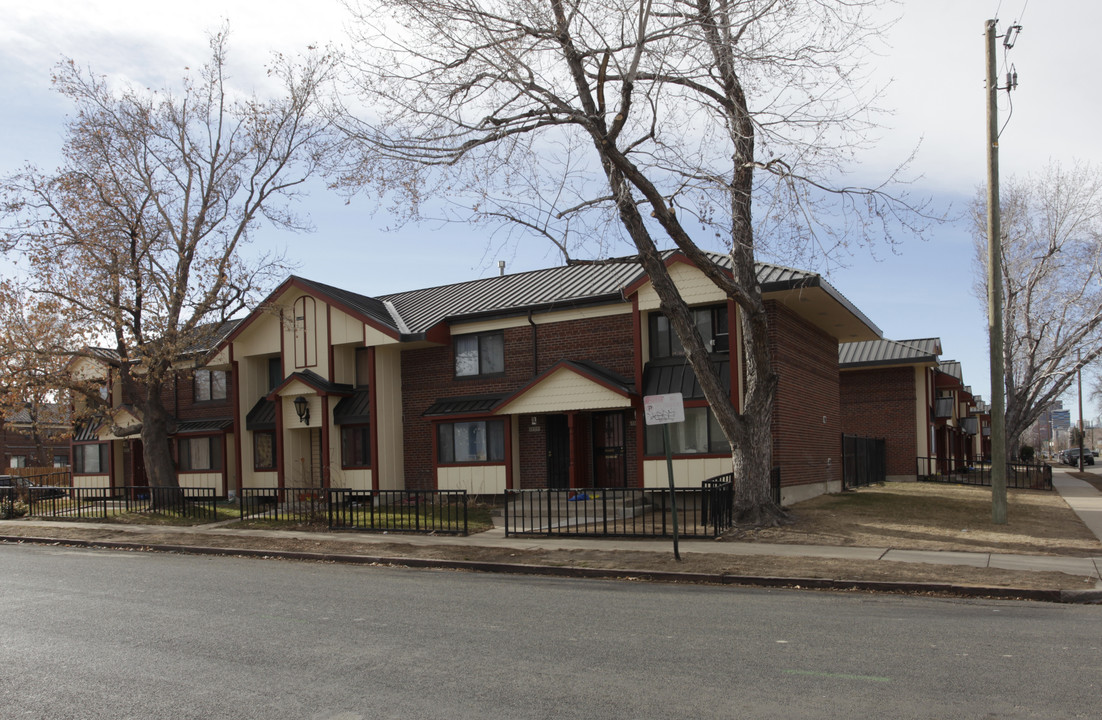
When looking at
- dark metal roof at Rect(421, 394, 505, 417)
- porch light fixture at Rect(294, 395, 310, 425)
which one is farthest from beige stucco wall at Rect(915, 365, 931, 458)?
porch light fixture at Rect(294, 395, 310, 425)

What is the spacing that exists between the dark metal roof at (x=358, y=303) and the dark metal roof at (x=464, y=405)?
246 centimetres

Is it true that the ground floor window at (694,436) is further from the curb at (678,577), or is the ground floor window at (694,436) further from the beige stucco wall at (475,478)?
the curb at (678,577)

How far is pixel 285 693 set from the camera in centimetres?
618

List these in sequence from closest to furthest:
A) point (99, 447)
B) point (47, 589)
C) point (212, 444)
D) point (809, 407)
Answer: point (47, 589) < point (809, 407) < point (212, 444) < point (99, 447)

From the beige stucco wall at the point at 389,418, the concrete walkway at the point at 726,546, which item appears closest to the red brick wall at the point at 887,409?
the concrete walkway at the point at 726,546

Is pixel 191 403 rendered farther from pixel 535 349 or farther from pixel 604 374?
pixel 604 374

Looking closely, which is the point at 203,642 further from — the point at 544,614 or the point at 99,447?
the point at 99,447

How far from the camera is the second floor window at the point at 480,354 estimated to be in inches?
958

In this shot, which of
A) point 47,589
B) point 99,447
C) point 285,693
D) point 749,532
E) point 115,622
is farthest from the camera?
→ point 99,447

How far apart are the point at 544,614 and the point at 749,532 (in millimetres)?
7450

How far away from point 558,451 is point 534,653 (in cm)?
1606

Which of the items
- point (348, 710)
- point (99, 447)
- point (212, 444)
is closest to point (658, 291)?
point (348, 710)

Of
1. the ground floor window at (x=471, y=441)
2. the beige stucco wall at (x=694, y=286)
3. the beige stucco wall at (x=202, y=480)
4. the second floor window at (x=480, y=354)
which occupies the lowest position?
the beige stucco wall at (x=202, y=480)

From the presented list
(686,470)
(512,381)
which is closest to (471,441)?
(512,381)
